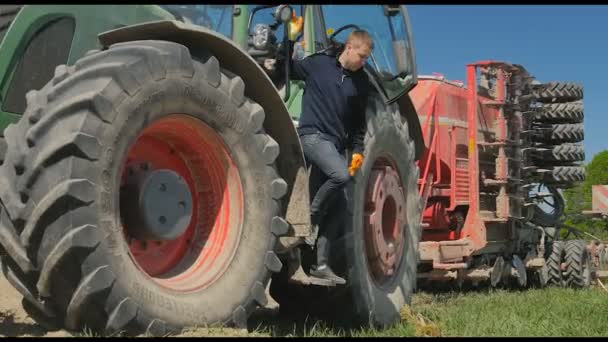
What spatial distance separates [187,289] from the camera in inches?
159

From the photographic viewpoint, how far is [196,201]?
4379 millimetres

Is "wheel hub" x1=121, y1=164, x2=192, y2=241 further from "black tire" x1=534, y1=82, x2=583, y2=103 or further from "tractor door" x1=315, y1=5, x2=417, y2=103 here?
"black tire" x1=534, y1=82, x2=583, y2=103

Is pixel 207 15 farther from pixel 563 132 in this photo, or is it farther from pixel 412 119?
pixel 563 132

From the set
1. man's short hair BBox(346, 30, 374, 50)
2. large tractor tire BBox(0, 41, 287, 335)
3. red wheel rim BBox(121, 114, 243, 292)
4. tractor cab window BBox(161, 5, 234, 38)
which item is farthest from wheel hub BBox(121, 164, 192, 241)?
man's short hair BBox(346, 30, 374, 50)

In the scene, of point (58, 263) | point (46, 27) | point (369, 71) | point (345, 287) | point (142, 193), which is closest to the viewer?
point (58, 263)

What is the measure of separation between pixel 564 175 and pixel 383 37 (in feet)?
21.2

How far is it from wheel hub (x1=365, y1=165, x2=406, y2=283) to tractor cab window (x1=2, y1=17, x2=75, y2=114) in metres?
2.39

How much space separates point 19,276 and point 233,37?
241 centimetres

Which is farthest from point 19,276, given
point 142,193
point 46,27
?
point 46,27

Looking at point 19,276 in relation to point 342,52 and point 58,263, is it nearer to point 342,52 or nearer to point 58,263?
point 58,263

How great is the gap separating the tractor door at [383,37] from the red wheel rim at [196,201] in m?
1.96

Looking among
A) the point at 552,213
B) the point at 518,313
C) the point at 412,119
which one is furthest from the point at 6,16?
the point at 552,213

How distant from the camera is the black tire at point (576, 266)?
1124 cm

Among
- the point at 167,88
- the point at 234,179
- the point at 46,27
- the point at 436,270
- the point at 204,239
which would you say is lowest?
the point at 436,270
